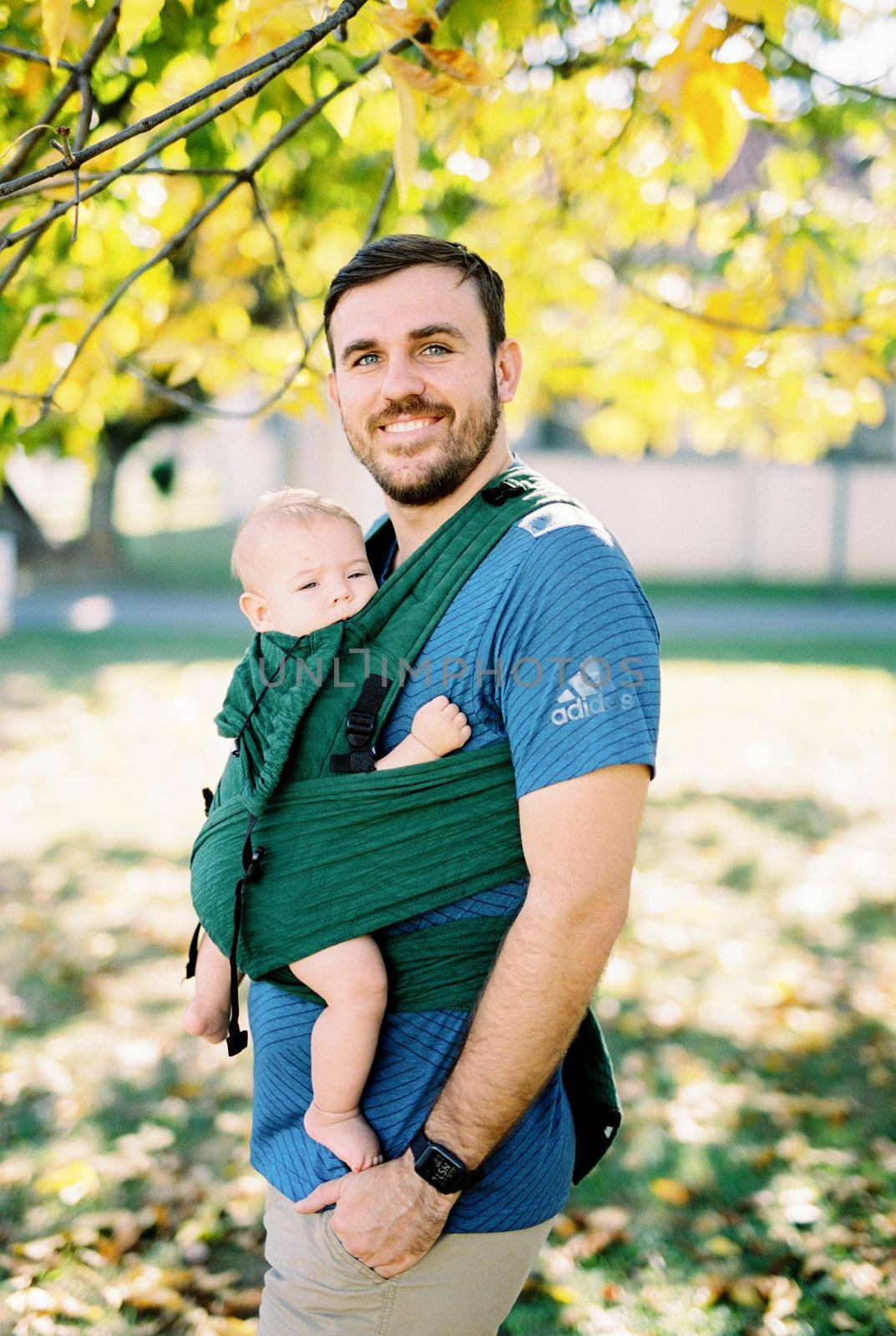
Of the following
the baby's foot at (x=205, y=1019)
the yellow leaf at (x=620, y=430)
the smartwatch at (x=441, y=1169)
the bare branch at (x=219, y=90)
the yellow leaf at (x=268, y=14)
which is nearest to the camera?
the bare branch at (x=219, y=90)

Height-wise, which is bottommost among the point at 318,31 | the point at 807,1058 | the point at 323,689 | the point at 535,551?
the point at 807,1058

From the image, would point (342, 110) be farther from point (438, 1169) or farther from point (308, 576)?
point (438, 1169)

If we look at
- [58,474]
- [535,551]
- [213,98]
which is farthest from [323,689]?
[58,474]

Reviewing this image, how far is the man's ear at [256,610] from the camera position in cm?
204

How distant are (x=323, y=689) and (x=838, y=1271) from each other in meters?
2.51

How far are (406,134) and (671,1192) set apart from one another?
3149mm

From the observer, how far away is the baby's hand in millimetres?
1655

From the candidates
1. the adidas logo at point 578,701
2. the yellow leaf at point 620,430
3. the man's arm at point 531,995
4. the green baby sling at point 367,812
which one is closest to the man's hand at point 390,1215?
the man's arm at point 531,995

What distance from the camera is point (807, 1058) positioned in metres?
4.39

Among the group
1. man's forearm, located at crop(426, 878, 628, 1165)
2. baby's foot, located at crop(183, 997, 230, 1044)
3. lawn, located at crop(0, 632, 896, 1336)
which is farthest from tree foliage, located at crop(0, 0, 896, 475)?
lawn, located at crop(0, 632, 896, 1336)

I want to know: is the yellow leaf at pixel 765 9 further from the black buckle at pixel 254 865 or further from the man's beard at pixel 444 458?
the black buckle at pixel 254 865

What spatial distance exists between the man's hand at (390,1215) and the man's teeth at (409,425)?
3.66ft

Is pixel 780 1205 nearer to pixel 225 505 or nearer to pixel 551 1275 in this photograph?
pixel 551 1275

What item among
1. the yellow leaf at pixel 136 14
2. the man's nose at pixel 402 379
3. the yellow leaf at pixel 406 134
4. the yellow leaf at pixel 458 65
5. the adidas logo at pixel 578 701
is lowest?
the adidas logo at pixel 578 701
